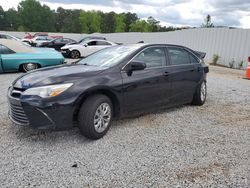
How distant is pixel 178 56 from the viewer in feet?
18.5

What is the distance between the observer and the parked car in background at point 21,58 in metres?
9.42

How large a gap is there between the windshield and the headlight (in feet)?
3.44

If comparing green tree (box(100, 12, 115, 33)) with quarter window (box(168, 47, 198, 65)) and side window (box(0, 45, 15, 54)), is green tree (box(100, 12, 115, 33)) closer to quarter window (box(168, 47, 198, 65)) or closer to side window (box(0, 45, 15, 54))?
side window (box(0, 45, 15, 54))

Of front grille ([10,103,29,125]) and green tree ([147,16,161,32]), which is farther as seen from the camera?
green tree ([147,16,161,32])

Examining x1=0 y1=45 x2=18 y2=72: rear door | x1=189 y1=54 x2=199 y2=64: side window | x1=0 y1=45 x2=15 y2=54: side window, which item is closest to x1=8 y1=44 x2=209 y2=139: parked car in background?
x1=189 y1=54 x2=199 y2=64: side window

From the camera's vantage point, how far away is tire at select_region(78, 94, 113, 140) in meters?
3.83

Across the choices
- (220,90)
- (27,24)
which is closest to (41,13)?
(27,24)

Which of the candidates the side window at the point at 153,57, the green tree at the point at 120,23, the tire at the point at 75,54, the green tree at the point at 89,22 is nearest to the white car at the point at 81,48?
the tire at the point at 75,54

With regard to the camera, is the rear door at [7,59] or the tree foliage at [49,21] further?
the tree foliage at [49,21]

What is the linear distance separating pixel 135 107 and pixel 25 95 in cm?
185

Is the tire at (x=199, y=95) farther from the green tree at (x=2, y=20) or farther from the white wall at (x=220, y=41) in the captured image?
the green tree at (x=2, y=20)

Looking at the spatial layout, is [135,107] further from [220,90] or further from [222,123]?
[220,90]

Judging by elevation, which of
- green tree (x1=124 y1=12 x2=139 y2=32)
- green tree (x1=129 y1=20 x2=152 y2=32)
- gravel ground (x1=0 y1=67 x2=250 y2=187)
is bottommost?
gravel ground (x1=0 y1=67 x2=250 y2=187)

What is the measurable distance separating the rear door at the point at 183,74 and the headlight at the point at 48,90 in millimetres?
2392
